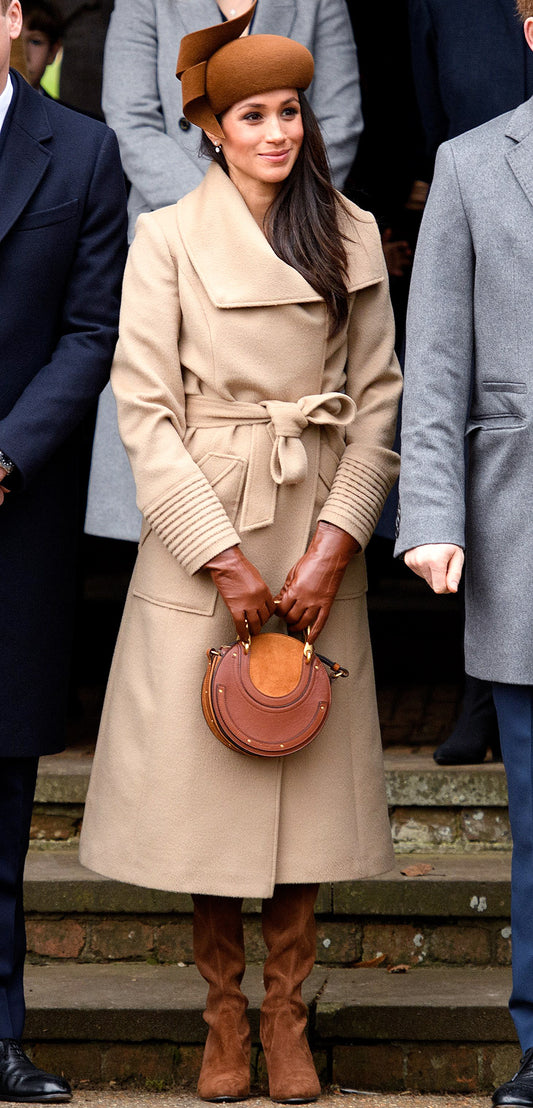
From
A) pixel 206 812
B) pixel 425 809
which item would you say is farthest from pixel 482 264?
pixel 425 809

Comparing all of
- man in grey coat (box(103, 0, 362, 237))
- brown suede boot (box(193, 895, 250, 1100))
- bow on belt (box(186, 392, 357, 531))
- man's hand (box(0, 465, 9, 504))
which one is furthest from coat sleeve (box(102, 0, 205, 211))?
brown suede boot (box(193, 895, 250, 1100))

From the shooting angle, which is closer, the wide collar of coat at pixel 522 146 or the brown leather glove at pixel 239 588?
the wide collar of coat at pixel 522 146

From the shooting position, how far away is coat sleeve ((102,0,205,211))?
4023 millimetres

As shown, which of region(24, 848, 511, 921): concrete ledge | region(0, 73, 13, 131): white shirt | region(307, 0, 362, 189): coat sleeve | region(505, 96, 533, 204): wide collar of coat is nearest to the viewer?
region(505, 96, 533, 204): wide collar of coat

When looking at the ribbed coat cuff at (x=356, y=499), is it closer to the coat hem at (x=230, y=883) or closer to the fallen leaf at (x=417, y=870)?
the coat hem at (x=230, y=883)

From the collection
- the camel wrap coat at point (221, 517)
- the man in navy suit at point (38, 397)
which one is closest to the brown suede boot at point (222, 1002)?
the camel wrap coat at point (221, 517)

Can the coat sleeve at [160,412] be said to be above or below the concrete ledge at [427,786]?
above

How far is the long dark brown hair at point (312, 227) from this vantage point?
2967 millimetres

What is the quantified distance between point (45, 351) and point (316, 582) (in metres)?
0.72

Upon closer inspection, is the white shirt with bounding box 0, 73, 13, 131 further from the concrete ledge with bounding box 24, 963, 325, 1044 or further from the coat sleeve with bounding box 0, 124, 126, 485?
the concrete ledge with bounding box 24, 963, 325, 1044

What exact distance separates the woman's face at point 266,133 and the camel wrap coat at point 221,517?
0.25 feet

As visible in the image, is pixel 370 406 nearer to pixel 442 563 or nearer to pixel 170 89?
pixel 442 563

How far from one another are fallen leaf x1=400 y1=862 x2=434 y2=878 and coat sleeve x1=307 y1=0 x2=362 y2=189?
6.01 ft

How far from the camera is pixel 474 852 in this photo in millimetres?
4082
